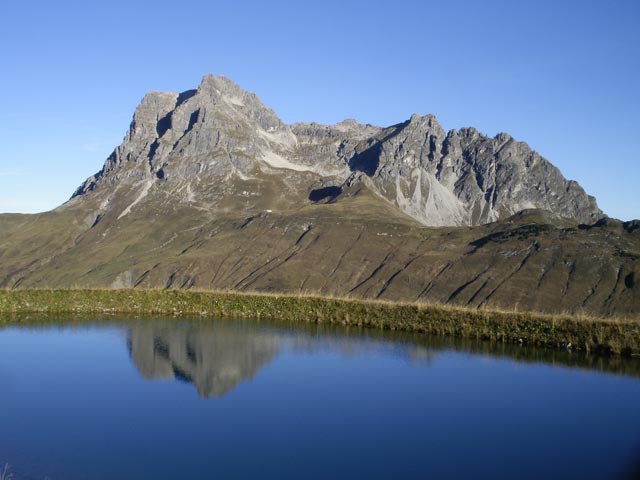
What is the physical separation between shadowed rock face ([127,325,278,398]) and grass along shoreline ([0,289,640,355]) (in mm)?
5549

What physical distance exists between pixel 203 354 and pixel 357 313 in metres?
12.9

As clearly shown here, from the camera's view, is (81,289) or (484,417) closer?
(484,417)

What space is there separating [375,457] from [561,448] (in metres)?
5.73

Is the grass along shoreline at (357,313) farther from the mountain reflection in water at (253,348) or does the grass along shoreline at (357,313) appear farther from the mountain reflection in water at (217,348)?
the mountain reflection in water at (217,348)

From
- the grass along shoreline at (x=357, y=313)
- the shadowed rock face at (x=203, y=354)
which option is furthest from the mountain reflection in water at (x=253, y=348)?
the grass along shoreline at (x=357, y=313)

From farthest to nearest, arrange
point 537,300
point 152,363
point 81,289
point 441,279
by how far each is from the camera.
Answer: point 441,279 < point 537,300 < point 81,289 < point 152,363

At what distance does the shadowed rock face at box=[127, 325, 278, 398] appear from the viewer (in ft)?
88.6

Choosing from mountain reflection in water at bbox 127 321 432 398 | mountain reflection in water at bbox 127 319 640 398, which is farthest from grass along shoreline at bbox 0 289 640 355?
mountain reflection in water at bbox 127 321 432 398

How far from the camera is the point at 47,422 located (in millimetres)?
20828

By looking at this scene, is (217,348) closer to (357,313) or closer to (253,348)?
(253,348)

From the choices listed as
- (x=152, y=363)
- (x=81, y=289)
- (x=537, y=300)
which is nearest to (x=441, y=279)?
(x=537, y=300)

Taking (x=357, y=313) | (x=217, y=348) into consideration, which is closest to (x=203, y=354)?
(x=217, y=348)

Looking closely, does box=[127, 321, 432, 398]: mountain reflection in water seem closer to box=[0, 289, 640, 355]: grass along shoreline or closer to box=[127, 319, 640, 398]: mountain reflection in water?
box=[127, 319, 640, 398]: mountain reflection in water

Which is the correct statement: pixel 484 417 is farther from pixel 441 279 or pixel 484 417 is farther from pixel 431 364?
pixel 441 279
